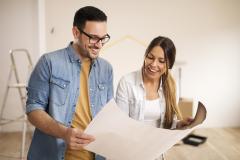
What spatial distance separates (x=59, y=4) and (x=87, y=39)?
8.65 feet

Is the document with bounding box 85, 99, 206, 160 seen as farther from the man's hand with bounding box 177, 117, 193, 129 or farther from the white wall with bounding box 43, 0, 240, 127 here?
the white wall with bounding box 43, 0, 240, 127

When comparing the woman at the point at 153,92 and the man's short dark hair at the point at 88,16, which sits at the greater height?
the man's short dark hair at the point at 88,16

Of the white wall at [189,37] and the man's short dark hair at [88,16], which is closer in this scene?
the man's short dark hair at [88,16]

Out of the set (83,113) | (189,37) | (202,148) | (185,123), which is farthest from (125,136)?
(189,37)

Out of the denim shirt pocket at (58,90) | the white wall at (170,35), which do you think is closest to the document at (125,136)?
the denim shirt pocket at (58,90)

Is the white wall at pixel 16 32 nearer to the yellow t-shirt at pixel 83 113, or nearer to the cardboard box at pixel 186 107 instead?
the cardboard box at pixel 186 107

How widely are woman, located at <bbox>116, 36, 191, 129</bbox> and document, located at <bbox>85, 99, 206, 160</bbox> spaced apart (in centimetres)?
41

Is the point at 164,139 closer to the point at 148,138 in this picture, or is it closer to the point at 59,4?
the point at 148,138

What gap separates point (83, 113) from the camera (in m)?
1.24

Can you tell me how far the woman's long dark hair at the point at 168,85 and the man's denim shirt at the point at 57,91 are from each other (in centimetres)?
37

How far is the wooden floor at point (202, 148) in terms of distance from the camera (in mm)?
3148

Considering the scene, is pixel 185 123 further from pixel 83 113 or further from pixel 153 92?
pixel 83 113

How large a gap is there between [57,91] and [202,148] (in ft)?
8.65

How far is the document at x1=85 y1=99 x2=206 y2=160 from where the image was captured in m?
0.95
